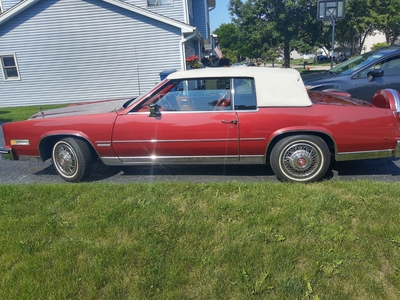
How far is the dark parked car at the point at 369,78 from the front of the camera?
656 centimetres

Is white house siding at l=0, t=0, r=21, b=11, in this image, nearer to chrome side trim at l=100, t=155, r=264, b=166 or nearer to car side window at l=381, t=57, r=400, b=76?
chrome side trim at l=100, t=155, r=264, b=166

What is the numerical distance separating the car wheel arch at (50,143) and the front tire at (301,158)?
7.81 feet

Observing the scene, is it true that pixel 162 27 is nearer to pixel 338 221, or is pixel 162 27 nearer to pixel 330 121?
pixel 330 121

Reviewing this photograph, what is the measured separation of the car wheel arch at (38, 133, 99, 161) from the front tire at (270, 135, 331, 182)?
7.81ft

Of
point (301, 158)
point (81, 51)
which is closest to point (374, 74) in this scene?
point (301, 158)

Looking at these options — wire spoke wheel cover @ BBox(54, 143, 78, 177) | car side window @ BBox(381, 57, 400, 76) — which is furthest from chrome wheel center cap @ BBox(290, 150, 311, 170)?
car side window @ BBox(381, 57, 400, 76)

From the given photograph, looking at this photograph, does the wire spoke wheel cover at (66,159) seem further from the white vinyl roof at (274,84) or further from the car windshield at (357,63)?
the car windshield at (357,63)

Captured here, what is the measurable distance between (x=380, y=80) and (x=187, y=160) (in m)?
4.82

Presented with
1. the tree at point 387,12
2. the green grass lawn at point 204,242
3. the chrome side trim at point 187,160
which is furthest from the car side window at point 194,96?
the tree at point 387,12

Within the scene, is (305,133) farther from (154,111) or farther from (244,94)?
(154,111)

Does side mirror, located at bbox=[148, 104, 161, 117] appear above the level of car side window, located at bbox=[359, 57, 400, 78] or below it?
A: below

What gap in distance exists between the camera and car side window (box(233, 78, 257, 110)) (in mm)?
3949

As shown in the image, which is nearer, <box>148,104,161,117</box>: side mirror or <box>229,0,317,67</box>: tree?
<box>148,104,161,117</box>: side mirror

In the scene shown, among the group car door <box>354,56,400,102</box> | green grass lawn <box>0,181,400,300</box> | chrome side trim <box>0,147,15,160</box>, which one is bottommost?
green grass lawn <box>0,181,400,300</box>
